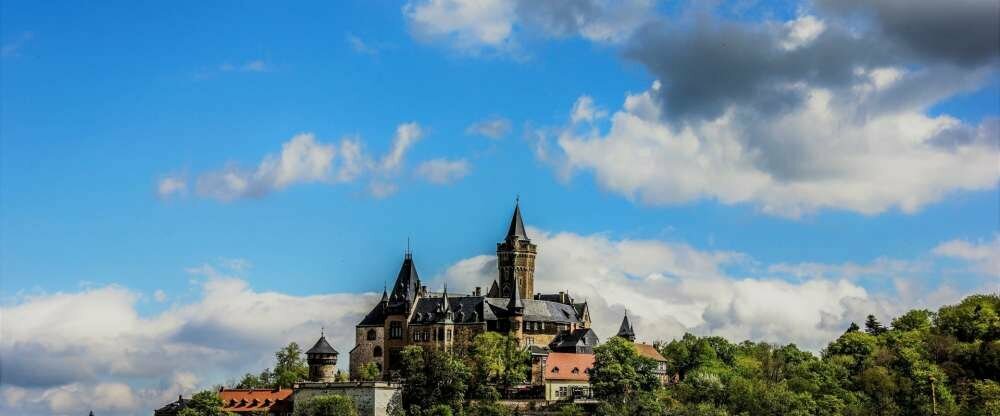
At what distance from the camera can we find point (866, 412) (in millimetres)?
103500

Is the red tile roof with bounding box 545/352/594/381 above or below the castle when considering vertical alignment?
below

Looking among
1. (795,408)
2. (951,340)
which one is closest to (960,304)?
(951,340)

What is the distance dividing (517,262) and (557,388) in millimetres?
20908

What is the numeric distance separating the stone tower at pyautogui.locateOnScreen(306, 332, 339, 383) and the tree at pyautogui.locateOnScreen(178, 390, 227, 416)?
8.67 m

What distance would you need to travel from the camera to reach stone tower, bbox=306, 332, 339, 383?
110 meters

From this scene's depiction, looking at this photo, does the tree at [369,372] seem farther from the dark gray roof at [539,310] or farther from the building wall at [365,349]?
the dark gray roof at [539,310]

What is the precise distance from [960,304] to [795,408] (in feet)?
130

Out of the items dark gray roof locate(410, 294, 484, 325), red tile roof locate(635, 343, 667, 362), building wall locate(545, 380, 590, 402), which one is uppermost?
dark gray roof locate(410, 294, 484, 325)

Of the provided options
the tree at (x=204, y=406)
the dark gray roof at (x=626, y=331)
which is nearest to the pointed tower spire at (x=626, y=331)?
the dark gray roof at (x=626, y=331)

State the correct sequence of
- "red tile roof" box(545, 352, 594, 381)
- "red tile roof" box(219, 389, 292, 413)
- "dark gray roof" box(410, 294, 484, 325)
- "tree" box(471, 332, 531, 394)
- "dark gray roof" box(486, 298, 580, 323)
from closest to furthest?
"tree" box(471, 332, 531, 394)
"red tile roof" box(545, 352, 594, 381)
"red tile roof" box(219, 389, 292, 413)
"dark gray roof" box(410, 294, 484, 325)
"dark gray roof" box(486, 298, 580, 323)

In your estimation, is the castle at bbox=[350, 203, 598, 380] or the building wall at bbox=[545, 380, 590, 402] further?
the castle at bbox=[350, 203, 598, 380]

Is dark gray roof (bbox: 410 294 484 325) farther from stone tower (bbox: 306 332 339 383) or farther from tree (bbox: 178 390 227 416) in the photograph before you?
tree (bbox: 178 390 227 416)

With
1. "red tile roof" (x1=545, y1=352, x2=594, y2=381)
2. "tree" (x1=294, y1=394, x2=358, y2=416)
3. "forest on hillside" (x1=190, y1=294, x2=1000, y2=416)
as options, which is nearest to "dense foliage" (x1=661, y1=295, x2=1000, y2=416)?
"forest on hillside" (x1=190, y1=294, x2=1000, y2=416)

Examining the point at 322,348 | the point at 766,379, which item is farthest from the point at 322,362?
the point at 766,379
